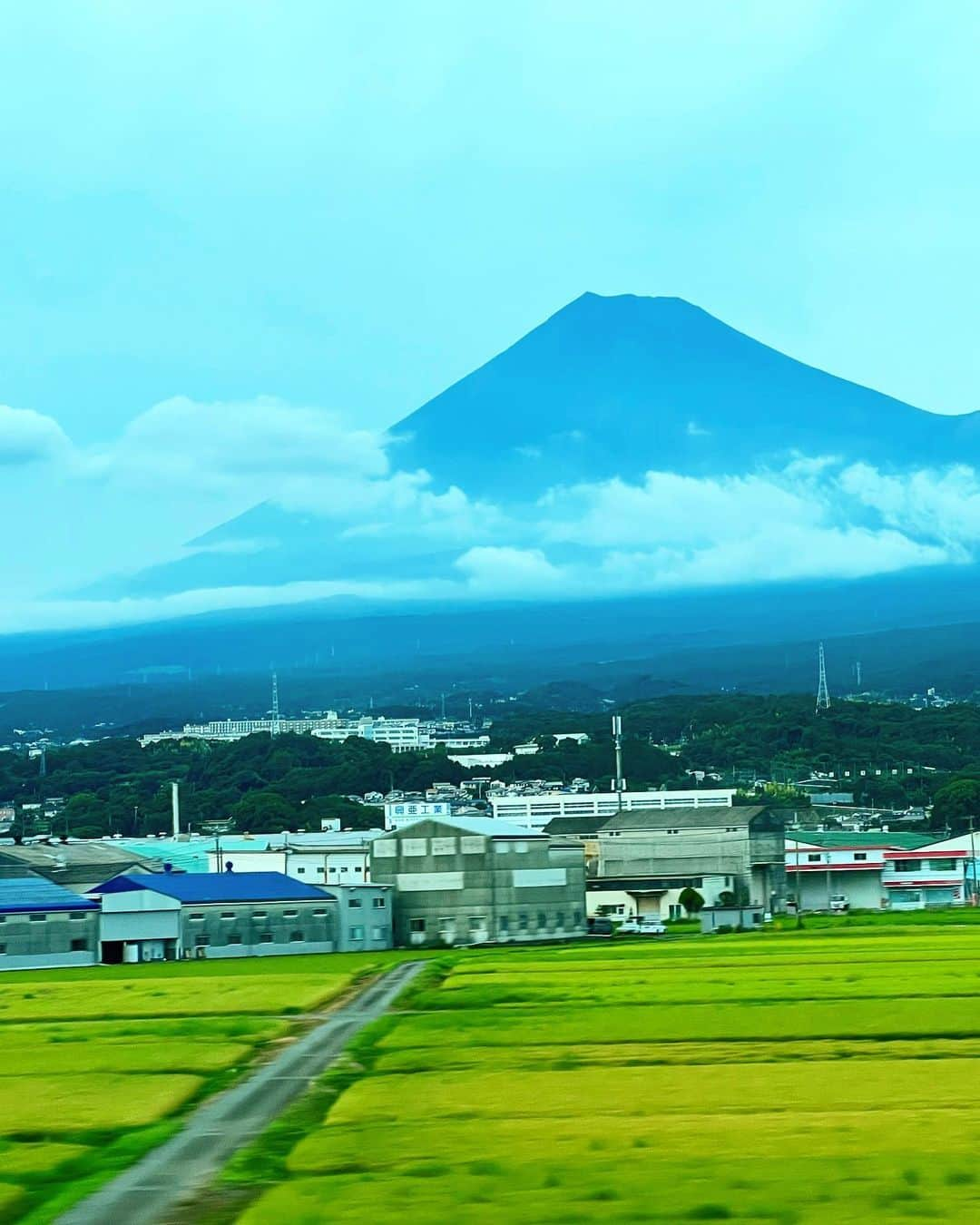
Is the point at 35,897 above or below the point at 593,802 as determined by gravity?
below

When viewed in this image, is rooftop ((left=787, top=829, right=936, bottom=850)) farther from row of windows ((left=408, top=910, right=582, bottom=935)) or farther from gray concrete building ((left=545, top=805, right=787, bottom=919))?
row of windows ((left=408, top=910, right=582, bottom=935))

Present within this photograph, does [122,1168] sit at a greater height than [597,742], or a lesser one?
lesser

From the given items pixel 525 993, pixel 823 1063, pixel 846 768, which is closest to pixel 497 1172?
pixel 823 1063

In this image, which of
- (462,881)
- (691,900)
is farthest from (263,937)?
(691,900)

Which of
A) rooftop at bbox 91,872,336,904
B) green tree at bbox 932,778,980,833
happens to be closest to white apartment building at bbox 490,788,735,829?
green tree at bbox 932,778,980,833

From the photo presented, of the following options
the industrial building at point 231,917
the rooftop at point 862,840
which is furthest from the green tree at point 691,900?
the industrial building at point 231,917

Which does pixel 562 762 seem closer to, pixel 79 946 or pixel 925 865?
pixel 925 865

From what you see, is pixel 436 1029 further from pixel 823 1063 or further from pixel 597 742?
pixel 597 742

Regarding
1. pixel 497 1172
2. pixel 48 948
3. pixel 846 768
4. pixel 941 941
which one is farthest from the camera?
pixel 846 768
